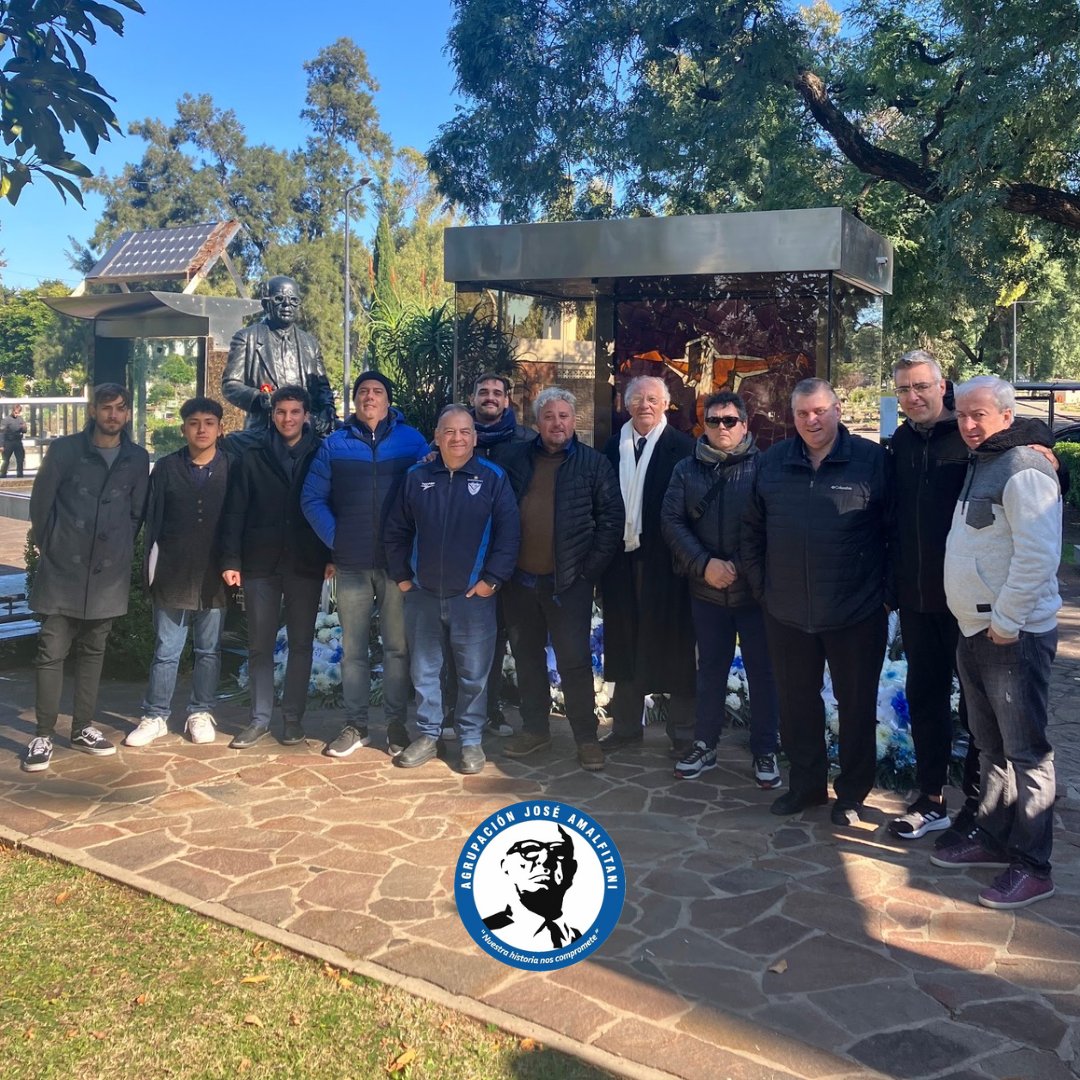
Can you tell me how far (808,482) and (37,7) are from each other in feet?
10.3

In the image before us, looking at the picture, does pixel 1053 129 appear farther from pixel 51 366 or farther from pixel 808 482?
pixel 51 366

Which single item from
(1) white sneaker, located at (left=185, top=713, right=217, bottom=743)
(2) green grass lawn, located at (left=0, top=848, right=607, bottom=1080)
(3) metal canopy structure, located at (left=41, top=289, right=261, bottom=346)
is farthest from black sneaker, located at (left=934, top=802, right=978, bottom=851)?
(3) metal canopy structure, located at (left=41, top=289, right=261, bottom=346)

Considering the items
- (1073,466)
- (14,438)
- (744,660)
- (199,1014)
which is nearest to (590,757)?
(744,660)

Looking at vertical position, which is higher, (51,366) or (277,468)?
(51,366)

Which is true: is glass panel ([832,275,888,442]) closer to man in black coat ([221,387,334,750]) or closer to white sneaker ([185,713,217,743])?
man in black coat ([221,387,334,750])

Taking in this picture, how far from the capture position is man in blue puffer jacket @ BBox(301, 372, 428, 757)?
5703 mm

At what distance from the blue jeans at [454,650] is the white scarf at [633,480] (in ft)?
2.48

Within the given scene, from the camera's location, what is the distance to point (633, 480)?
18.6ft

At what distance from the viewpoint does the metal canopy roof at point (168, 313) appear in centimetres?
905

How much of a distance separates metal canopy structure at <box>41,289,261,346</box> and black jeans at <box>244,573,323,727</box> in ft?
12.6


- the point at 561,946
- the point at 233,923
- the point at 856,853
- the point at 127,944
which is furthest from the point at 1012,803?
the point at 127,944

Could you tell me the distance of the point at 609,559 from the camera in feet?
18.1

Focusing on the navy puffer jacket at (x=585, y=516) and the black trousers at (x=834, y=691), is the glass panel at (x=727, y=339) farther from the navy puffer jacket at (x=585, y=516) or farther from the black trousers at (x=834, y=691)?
the black trousers at (x=834, y=691)

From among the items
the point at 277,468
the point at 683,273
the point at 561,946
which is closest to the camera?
the point at 561,946
